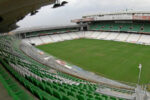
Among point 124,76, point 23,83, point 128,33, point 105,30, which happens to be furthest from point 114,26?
point 23,83

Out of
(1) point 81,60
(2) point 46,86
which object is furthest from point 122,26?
(2) point 46,86

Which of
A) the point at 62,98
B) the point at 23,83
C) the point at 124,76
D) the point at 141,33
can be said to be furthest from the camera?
the point at 141,33

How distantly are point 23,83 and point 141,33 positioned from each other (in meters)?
32.9

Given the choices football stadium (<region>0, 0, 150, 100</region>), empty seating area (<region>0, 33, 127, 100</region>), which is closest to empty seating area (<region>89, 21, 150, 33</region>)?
football stadium (<region>0, 0, 150, 100</region>)

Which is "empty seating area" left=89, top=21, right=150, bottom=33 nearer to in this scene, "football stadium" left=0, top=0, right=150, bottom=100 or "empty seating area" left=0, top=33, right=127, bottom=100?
"football stadium" left=0, top=0, right=150, bottom=100

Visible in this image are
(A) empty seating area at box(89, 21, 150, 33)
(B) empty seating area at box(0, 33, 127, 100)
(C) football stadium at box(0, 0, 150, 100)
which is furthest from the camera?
(A) empty seating area at box(89, 21, 150, 33)

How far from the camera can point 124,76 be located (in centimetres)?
1271

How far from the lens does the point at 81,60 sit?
18375 mm

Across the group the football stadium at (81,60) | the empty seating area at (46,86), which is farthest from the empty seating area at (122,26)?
the empty seating area at (46,86)

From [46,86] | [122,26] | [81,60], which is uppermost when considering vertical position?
[122,26]

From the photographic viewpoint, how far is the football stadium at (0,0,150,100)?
15.9 feet

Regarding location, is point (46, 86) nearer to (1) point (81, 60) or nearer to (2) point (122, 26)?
(1) point (81, 60)

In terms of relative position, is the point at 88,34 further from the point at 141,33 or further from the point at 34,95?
the point at 34,95

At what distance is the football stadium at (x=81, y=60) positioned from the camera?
486cm
